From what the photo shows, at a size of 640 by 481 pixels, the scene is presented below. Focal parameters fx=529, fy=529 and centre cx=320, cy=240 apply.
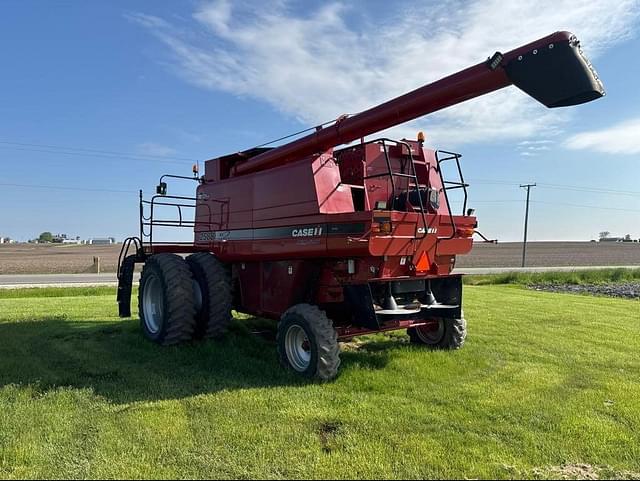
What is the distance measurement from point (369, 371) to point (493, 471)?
8.25ft

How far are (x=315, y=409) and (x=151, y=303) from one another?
4263 mm

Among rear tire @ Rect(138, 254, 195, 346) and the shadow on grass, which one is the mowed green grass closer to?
the shadow on grass

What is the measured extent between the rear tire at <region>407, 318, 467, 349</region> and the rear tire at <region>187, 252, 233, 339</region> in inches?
112

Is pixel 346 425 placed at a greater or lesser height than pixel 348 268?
lesser

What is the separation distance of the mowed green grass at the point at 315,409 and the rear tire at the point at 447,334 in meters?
0.21

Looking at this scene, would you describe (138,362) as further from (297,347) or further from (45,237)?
(45,237)

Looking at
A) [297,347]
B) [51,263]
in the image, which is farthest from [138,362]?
[51,263]

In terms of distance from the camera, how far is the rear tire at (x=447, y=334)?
7199 millimetres

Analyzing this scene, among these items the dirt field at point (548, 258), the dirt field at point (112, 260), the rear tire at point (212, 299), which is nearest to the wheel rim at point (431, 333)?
the rear tire at point (212, 299)

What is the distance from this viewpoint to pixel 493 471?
3.60m

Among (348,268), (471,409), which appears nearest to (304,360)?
(348,268)

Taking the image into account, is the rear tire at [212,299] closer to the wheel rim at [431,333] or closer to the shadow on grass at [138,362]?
the shadow on grass at [138,362]

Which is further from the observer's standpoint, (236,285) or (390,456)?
(236,285)

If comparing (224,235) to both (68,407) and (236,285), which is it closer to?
(236,285)
